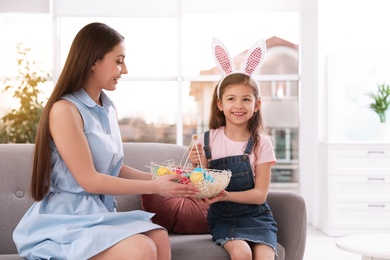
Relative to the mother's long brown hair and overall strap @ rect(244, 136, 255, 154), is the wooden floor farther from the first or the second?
the mother's long brown hair

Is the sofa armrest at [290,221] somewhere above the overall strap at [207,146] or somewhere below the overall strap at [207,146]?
below

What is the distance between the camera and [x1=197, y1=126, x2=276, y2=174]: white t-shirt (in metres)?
2.89

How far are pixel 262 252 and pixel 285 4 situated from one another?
14.4ft

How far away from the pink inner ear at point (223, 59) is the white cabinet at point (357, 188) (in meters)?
2.95

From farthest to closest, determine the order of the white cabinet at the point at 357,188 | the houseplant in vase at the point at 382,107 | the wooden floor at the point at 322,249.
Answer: the houseplant in vase at the point at 382,107 → the white cabinet at the point at 357,188 → the wooden floor at the point at 322,249

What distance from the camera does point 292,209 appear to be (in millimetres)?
2971

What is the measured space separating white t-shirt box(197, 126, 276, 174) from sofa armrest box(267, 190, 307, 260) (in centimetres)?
20

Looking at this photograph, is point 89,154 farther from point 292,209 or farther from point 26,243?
point 292,209

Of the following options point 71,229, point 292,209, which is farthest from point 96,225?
point 292,209

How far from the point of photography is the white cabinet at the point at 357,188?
5.75 meters

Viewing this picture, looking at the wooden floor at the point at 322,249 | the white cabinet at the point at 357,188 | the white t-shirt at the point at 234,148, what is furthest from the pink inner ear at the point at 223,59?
the white cabinet at the point at 357,188

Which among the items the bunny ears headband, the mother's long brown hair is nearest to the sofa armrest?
the bunny ears headband

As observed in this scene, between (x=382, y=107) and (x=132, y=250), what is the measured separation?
14.3 ft

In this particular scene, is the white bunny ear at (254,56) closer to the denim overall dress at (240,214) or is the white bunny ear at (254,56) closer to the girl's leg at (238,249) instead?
the denim overall dress at (240,214)
